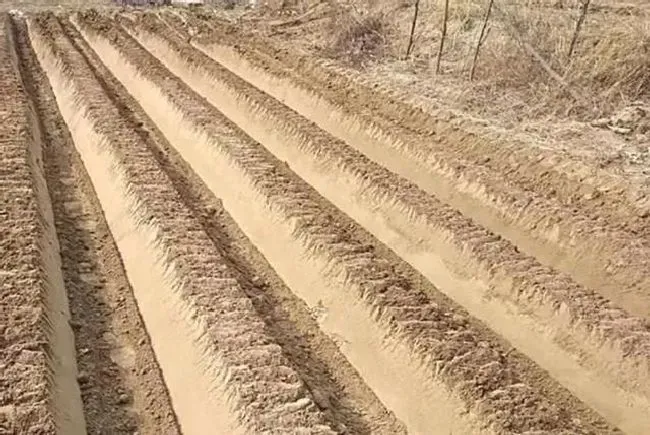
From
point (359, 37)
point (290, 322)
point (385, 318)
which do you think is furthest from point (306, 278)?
point (359, 37)

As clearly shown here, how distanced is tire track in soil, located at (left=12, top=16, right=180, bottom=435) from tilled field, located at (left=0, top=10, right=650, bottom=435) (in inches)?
0.7

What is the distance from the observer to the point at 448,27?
1284cm

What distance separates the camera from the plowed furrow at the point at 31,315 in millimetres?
4027

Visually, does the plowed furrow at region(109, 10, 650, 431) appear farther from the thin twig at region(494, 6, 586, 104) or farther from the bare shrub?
the bare shrub

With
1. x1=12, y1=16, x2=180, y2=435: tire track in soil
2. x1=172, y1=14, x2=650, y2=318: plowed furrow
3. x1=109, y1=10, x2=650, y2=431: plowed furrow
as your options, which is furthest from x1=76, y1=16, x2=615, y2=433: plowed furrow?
x1=12, y1=16, x2=180, y2=435: tire track in soil

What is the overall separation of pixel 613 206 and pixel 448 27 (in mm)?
6847

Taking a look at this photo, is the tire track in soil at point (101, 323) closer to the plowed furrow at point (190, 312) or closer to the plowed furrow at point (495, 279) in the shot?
the plowed furrow at point (190, 312)

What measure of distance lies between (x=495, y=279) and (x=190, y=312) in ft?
7.57

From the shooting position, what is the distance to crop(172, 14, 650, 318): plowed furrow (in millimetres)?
5887

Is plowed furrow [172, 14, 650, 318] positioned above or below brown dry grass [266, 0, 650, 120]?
below

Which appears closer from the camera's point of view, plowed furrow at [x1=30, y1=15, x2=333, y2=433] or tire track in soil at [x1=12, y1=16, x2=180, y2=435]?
plowed furrow at [x1=30, y1=15, x2=333, y2=433]

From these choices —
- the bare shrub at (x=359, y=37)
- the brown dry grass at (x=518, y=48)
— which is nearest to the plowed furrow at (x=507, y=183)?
the brown dry grass at (x=518, y=48)

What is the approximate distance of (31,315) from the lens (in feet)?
15.5

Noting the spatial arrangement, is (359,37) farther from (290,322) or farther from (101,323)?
(101,323)
